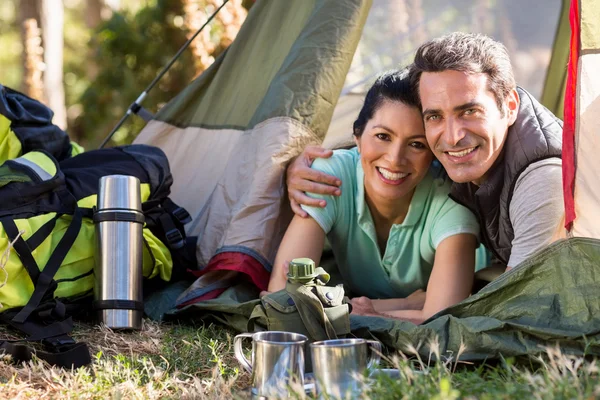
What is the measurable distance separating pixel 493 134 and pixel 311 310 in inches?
29.0

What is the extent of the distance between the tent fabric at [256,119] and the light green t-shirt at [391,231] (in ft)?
0.79

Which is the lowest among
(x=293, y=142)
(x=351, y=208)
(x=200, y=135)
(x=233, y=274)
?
(x=233, y=274)

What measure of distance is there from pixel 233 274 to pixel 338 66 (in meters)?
0.88

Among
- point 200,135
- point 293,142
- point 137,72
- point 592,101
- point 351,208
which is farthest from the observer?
point 137,72

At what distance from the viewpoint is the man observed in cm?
219

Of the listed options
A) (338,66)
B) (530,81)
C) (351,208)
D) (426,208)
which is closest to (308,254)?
(351,208)

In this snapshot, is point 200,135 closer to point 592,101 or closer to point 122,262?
point 122,262

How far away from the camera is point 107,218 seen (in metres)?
2.57

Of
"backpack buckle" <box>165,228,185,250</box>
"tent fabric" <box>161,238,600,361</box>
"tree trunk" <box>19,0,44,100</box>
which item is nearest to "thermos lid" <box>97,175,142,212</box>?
"backpack buckle" <box>165,228,185,250</box>

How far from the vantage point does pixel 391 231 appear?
2.65 meters

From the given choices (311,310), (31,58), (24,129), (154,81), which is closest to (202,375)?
(311,310)

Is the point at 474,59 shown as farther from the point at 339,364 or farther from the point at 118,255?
the point at 118,255

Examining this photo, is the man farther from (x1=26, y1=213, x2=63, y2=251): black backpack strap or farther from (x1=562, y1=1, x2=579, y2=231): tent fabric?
(x1=26, y1=213, x2=63, y2=251): black backpack strap

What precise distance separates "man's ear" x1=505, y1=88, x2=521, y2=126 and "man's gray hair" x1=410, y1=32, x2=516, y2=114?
15mm
